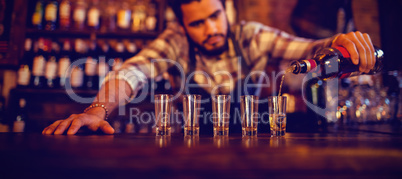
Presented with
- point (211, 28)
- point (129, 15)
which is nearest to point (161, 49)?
point (211, 28)

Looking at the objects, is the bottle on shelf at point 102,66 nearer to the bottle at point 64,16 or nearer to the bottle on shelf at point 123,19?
the bottle on shelf at point 123,19

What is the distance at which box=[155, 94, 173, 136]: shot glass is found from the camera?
0.79 m

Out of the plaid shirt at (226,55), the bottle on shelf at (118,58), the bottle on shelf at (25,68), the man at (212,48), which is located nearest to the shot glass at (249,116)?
the man at (212,48)

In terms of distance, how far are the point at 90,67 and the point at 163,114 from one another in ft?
6.11

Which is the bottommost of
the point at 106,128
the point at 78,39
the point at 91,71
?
the point at 106,128

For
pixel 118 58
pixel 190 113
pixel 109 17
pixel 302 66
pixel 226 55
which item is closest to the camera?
pixel 190 113

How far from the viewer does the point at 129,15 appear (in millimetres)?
2557

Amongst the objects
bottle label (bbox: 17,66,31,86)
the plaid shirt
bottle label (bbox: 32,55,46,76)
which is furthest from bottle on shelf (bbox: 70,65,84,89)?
the plaid shirt

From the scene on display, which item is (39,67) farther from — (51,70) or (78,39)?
(78,39)

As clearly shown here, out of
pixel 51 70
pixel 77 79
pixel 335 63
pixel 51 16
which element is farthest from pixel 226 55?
pixel 51 16

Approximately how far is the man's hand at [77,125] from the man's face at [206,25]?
3.63 feet

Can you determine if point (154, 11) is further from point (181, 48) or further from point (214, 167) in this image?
point (214, 167)

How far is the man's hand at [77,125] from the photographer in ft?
2.65

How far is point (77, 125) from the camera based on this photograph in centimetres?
83
